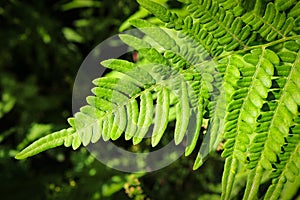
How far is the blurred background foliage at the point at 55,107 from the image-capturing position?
5.77 feet

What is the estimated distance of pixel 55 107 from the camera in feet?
7.88

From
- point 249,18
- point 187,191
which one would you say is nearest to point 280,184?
point 249,18

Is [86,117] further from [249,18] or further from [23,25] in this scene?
[23,25]

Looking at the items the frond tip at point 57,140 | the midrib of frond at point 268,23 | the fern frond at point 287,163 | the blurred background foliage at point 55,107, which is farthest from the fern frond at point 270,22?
the blurred background foliage at point 55,107

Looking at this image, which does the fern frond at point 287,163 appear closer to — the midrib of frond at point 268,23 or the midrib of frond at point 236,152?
the midrib of frond at point 236,152

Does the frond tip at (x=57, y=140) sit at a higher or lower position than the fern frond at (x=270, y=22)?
lower

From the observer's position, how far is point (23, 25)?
7.70 ft

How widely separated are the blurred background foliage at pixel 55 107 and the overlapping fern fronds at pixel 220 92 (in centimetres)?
67

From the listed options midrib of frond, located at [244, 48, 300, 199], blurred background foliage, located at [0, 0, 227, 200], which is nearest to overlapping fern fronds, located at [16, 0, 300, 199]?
midrib of frond, located at [244, 48, 300, 199]

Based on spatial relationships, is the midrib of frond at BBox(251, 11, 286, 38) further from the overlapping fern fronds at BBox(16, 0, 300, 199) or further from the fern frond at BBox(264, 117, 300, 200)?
the fern frond at BBox(264, 117, 300, 200)

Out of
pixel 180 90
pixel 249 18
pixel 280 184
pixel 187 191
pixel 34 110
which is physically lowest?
pixel 34 110

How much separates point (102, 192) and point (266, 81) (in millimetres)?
1025

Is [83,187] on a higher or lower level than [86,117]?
lower

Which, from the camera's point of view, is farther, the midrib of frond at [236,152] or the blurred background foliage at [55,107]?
the blurred background foliage at [55,107]
